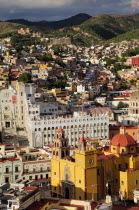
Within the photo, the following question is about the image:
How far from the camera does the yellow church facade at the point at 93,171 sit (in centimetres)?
4409

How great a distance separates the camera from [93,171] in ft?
146

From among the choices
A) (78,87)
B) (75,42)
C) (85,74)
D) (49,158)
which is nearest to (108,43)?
(75,42)

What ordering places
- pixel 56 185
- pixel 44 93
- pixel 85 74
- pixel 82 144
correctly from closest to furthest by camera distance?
pixel 82 144 < pixel 56 185 < pixel 44 93 < pixel 85 74

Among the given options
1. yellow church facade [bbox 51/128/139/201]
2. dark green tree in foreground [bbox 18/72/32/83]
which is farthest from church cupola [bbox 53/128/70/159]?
dark green tree in foreground [bbox 18/72/32/83]

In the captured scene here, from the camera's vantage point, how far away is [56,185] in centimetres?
4684

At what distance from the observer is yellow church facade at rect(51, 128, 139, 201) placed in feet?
145

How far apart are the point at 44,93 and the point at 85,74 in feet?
108

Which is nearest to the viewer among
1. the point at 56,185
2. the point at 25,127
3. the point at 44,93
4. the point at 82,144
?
the point at 82,144

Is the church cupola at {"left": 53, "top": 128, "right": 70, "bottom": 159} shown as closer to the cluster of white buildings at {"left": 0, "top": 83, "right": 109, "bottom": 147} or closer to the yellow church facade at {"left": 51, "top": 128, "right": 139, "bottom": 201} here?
the yellow church facade at {"left": 51, "top": 128, "right": 139, "bottom": 201}

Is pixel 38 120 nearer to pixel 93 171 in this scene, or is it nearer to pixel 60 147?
pixel 60 147

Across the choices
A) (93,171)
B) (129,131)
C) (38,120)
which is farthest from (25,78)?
(93,171)

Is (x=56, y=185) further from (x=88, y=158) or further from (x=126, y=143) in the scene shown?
(x=126, y=143)

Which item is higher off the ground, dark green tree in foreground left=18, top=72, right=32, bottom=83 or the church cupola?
dark green tree in foreground left=18, top=72, right=32, bottom=83

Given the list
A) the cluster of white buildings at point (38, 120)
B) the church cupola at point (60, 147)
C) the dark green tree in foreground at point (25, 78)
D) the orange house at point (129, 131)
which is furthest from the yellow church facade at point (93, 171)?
the dark green tree in foreground at point (25, 78)
